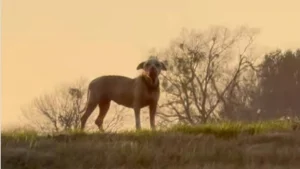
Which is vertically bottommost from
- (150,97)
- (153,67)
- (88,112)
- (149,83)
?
(88,112)

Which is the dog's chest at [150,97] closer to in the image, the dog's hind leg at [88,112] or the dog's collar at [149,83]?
the dog's collar at [149,83]

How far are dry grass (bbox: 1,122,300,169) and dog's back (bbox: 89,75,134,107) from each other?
781cm

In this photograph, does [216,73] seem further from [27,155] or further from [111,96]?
[27,155]

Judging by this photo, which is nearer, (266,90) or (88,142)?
(88,142)

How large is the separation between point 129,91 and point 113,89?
0.51m

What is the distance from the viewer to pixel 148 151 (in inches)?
389

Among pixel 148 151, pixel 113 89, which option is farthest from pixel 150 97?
pixel 148 151

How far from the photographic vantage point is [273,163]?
9.95m

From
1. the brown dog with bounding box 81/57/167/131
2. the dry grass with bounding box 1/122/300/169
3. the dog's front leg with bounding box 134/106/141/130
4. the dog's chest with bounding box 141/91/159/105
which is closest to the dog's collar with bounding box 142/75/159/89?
the brown dog with bounding box 81/57/167/131

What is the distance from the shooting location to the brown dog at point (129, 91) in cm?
1927

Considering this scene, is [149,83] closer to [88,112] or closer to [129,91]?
[129,91]

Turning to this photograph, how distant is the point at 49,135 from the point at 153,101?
8.28 meters

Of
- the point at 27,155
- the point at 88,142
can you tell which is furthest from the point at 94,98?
the point at 27,155

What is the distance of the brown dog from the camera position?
63.2 ft
